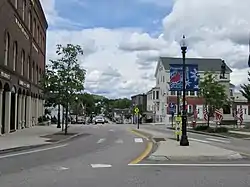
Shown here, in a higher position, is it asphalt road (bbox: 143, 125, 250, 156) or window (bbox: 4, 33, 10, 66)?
window (bbox: 4, 33, 10, 66)

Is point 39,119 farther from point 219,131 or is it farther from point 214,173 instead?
point 214,173

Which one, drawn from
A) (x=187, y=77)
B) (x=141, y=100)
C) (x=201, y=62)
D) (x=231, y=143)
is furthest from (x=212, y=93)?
(x=141, y=100)

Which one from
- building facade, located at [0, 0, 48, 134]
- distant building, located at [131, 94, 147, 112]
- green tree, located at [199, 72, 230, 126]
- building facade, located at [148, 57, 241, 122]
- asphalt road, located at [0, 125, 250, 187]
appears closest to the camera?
asphalt road, located at [0, 125, 250, 187]

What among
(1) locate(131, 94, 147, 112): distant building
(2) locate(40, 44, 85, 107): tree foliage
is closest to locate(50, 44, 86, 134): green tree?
(2) locate(40, 44, 85, 107): tree foliage

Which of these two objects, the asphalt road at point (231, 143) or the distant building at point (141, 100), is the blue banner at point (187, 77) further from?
the distant building at point (141, 100)

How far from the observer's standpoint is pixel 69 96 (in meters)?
35.2

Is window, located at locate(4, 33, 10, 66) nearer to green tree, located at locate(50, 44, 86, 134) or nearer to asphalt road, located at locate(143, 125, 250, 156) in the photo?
green tree, located at locate(50, 44, 86, 134)

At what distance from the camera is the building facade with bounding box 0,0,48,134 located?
32.9 m

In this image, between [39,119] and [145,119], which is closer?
[39,119]

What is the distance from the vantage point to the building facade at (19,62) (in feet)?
108

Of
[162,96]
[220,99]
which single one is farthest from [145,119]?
[220,99]

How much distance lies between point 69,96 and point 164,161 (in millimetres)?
19784

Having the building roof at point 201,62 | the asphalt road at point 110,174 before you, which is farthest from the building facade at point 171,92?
the asphalt road at point 110,174

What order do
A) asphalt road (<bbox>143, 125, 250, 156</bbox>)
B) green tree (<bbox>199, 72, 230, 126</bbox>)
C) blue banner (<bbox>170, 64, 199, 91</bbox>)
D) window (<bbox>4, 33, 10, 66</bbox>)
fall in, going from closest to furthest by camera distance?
1. asphalt road (<bbox>143, 125, 250, 156</bbox>)
2. blue banner (<bbox>170, 64, 199, 91</bbox>)
3. window (<bbox>4, 33, 10, 66</bbox>)
4. green tree (<bbox>199, 72, 230, 126</bbox>)
